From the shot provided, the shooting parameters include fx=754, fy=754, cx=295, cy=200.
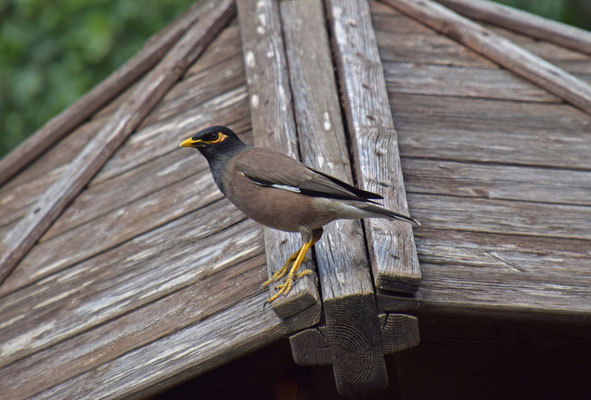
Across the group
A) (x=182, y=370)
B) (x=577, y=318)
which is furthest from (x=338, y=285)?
(x=577, y=318)

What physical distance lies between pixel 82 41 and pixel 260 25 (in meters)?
3.59

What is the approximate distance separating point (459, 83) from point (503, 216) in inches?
43.0

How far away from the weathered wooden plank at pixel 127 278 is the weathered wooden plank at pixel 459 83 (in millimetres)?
1197

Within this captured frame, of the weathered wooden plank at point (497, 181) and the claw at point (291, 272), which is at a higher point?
the claw at point (291, 272)

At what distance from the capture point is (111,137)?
13.4 ft

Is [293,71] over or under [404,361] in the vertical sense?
over

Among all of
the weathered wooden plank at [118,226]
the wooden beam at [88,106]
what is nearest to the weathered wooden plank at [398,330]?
the weathered wooden plank at [118,226]

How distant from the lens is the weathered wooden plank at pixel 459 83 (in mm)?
3818

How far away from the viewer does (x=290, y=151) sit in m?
3.24

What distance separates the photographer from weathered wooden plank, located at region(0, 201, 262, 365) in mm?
3020

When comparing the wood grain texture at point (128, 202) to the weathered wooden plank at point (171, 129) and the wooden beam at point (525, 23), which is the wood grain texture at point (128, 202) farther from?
the wooden beam at point (525, 23)

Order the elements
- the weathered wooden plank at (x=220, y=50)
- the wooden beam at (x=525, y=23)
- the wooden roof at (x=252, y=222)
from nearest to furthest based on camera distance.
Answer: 1. the wooden roof at (x=252, y=222)
2. the weathered wooden plank at (x=220, y=50)
3. the wooden beam at (x=525, y=23)

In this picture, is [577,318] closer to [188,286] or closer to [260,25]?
[188,286]

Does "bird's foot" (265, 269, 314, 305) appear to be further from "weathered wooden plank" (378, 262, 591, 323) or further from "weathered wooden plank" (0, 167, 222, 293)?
"weathered wooden plank" (0, 167, 222, 293)
